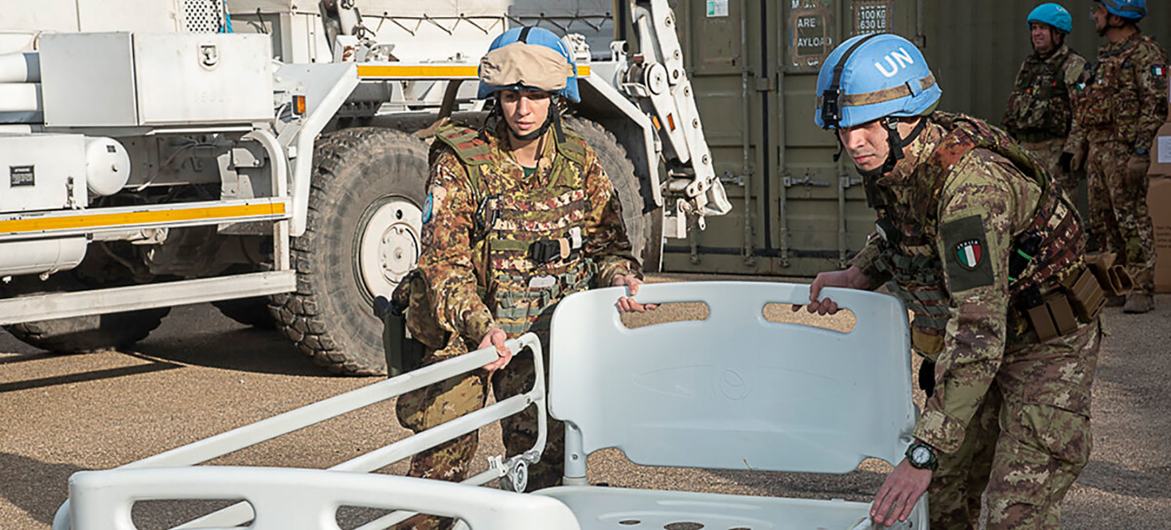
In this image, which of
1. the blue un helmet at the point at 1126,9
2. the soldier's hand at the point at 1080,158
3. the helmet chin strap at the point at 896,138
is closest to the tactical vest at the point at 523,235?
the helmet chin strap at the point at 896,138

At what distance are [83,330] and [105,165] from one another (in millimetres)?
2455

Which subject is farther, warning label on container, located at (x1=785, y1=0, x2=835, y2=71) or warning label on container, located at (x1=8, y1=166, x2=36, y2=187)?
warning label on container, located at (x1=785, y1=0, x2=835, y2=71)

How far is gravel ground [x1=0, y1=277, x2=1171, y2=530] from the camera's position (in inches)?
212

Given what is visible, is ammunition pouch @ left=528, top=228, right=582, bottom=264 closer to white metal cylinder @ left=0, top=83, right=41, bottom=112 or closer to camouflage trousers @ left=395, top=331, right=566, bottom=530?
camouflage trousers @ left=395, top=331, right=566, bottom=530

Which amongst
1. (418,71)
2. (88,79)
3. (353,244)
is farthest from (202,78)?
(418,71)

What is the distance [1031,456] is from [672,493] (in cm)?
84

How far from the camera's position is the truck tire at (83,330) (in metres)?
8.16

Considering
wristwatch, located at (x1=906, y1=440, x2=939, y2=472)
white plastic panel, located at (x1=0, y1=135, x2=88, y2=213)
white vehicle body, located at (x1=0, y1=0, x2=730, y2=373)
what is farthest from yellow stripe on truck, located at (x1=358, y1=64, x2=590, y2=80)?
wristwatch, located at (x1=906, y1=440, x2=939, y2=472)

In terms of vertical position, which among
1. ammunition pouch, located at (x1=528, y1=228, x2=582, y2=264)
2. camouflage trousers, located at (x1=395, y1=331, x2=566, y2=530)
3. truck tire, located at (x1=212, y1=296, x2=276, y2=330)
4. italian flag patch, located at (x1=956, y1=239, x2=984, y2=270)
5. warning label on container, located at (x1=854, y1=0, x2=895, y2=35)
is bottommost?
truck tire, located at (x1=212, y1=296, x2=276, y2=330)

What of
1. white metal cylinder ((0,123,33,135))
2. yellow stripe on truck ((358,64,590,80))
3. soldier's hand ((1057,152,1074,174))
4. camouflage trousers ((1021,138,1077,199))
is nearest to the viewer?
white metal cylinder ((0,123,33,135))

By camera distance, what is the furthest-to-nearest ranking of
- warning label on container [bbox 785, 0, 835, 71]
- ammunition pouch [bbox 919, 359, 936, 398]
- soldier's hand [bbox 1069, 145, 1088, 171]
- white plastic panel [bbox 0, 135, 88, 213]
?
warning label on container [bbox 785, 0, 835, 71] < soldier's hand [bbox 1069, 145, 1088, 171] < white plastic panel [bbox 0, 135, 88, 213] < ammunition pouch [bbox 919, 359, 936, 398]

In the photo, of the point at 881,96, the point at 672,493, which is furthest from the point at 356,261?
the point at 881,96

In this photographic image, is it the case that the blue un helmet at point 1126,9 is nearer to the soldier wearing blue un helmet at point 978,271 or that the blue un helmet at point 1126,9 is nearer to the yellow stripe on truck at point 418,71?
the yellow stripe on truck at point 418,71

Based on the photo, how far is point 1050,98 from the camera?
9219 mm
